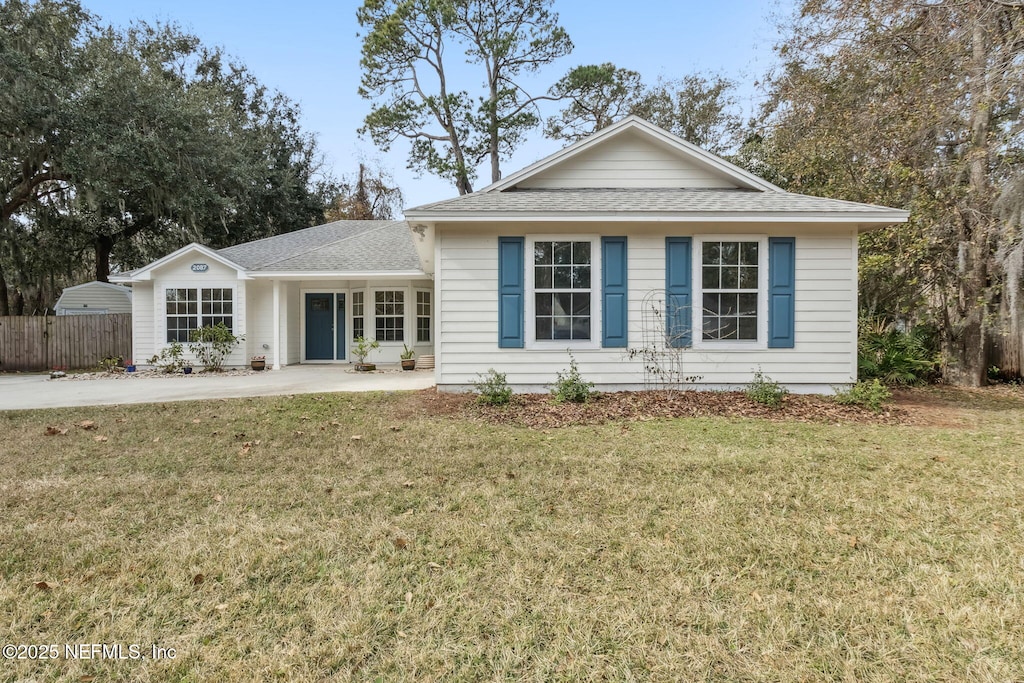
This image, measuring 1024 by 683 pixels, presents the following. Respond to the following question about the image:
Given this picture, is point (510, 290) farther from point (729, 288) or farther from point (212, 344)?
point (212, 344)

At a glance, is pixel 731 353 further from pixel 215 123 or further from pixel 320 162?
pixel 320 162

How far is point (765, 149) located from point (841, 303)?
32.5 ft

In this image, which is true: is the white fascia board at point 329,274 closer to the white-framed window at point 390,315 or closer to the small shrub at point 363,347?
the white-framed window at point 390,315

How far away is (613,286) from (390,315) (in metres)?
7.77

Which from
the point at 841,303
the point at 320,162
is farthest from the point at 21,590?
the point at 320,162

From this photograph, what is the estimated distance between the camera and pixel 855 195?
10969 millimetres

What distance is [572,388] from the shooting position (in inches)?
308

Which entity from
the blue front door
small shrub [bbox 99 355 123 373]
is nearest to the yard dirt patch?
the blue front door

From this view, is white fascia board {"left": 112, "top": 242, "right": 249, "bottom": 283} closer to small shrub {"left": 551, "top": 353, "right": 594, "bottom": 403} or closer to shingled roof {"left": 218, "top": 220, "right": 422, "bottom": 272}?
shingled roof {"left": 218, "top": 220, "right": 422, "bottom": 272}

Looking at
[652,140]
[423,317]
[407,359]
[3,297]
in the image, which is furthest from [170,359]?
[652,140]

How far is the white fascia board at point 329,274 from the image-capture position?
42.1 feet

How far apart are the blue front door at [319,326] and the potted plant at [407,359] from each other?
2.41 meters

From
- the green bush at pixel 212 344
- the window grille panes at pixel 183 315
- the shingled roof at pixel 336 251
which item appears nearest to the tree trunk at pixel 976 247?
the shingled roof at pixel 336 251

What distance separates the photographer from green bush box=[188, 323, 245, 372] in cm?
1297
